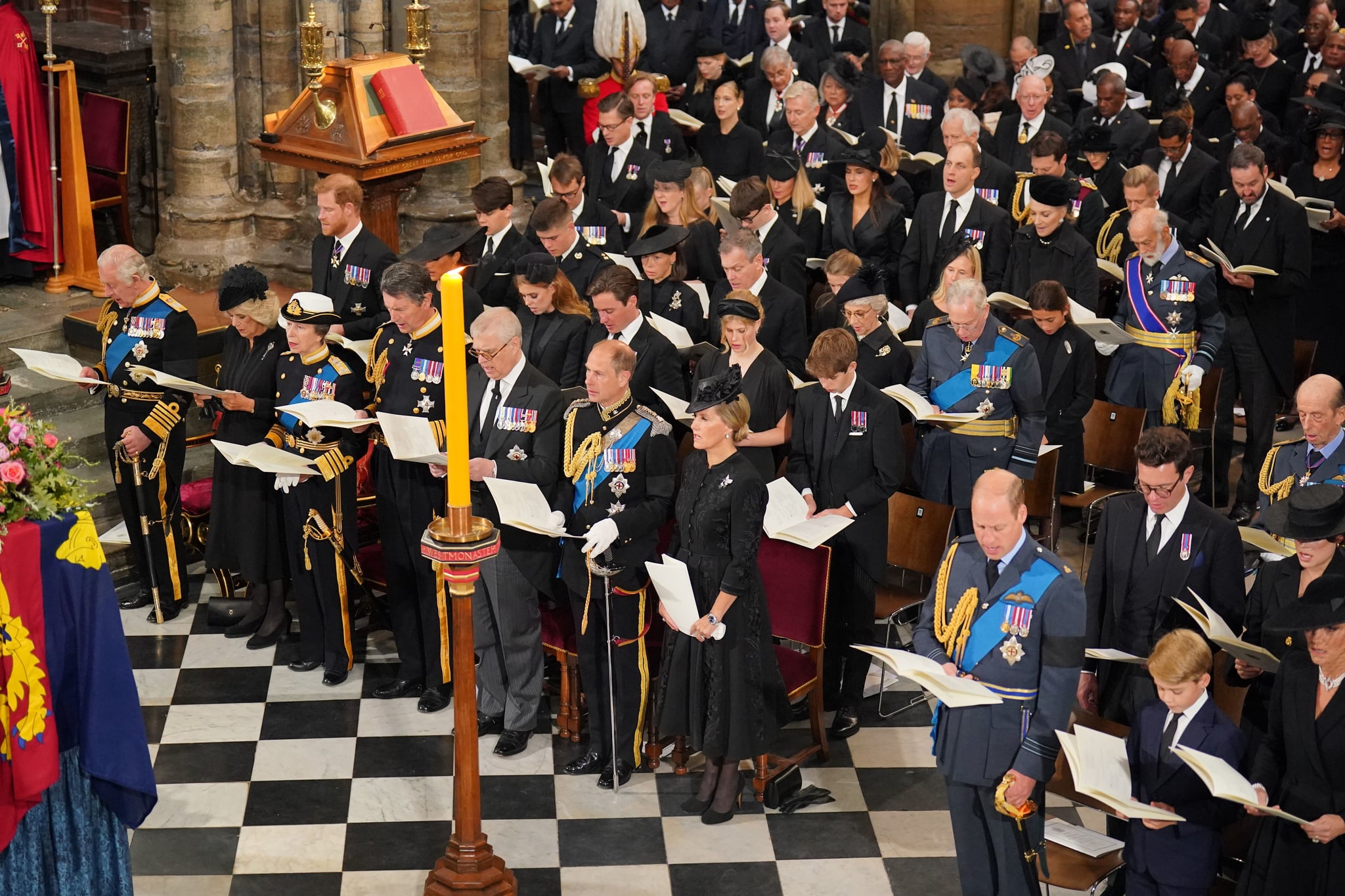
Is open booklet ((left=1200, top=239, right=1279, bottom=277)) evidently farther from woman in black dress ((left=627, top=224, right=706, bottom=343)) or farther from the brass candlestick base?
the brass candlestick base

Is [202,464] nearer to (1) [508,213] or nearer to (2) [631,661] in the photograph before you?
(1) [508,213]

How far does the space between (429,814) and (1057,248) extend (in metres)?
4.18

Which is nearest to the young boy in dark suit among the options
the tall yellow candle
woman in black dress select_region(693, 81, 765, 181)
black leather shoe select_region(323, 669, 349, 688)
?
the tall yellow candle

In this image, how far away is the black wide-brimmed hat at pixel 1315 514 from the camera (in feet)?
17.5

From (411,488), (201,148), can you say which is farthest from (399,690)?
(201,148)

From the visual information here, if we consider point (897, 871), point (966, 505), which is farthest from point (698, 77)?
point (897, 871)

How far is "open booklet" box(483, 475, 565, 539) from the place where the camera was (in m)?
6.18

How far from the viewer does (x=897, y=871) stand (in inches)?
235

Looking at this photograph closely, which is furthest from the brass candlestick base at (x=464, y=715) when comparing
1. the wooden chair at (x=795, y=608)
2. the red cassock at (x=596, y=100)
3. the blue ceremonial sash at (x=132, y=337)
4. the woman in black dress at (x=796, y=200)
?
the red cassock at (x=596, y=100)

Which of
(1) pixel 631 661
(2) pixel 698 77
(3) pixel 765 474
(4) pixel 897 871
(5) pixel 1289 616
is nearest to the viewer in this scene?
(5) pixel 1289 616

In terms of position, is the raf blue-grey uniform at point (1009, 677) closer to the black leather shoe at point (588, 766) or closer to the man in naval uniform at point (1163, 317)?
the black leather shoe at point (588, 766)

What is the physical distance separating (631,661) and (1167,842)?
2181 mm

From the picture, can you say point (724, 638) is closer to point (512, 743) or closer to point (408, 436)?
point (512, 743)

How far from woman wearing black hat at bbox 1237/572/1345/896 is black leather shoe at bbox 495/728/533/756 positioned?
9.62 feet
